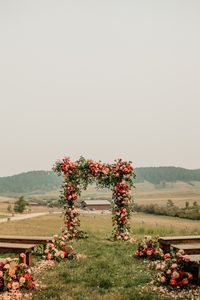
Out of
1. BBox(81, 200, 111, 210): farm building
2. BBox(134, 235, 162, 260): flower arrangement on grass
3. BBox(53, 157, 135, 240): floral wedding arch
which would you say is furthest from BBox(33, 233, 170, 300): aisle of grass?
BBox(81, 200, 111, 210): farm building

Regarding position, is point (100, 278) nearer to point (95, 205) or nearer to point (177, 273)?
point (177, 273)

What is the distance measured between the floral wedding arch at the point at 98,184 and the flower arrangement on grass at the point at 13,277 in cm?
855

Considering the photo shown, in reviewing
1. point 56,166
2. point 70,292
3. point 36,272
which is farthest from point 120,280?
point 56,166

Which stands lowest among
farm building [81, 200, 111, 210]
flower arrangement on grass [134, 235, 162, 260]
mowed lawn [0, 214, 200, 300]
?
farm building [81, 200, 111, 210]

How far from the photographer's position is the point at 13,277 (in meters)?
7.98

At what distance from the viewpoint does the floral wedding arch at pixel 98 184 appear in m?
16.8

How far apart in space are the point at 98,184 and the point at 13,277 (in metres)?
9.64

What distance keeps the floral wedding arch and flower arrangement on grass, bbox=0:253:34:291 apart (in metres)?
8.55

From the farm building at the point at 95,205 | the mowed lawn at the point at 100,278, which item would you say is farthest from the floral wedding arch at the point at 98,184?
the farm building at the point at 95,205

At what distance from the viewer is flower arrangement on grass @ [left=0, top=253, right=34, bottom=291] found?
25.7ft

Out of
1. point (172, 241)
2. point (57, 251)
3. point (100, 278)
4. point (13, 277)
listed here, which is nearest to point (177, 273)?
point (100, 278)

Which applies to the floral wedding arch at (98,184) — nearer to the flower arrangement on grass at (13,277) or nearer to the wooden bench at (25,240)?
the wooden bench at (25,240)

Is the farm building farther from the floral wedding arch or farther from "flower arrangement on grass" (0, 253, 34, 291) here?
"flower arrangement on grass" (0, 253, 34, 291)

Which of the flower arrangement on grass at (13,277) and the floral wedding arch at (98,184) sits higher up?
the floral wedding arch at (98,184)
